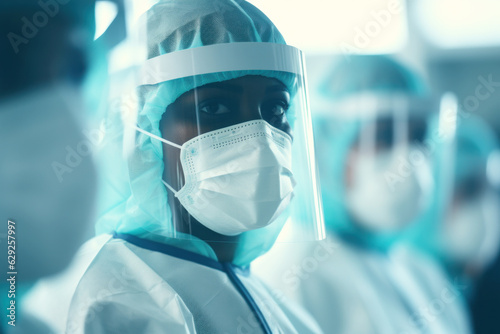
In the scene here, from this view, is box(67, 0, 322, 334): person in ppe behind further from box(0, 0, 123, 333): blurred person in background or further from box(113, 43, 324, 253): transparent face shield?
box(0, 0, 123, 333): blurred person in background

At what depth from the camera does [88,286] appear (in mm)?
891

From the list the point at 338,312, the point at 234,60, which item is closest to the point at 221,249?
the point at 234,60

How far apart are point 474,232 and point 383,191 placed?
65cm

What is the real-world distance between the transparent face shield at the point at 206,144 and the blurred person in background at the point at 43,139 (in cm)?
24

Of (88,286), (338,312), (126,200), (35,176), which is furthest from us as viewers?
(338,312)

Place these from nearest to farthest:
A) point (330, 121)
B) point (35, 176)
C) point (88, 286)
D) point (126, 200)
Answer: point (88, 286) → point (126, 200) → point (35, 176) → point (330, 121)

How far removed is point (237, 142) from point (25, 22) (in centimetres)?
63

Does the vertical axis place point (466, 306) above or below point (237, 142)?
below

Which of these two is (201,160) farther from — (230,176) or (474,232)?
(474,232)

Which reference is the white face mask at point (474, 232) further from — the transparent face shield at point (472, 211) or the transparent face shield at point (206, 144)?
the transparent face shield at point (206, 144)

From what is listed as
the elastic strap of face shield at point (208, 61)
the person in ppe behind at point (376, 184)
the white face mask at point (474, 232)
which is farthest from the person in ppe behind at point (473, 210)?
the elastic strap of face shield at point (208, 61)

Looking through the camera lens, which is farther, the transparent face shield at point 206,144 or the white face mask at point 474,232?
the white face mask at point 474,232

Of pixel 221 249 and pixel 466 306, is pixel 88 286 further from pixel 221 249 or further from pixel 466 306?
pixel 466 306

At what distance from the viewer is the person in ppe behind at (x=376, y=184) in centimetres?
177
